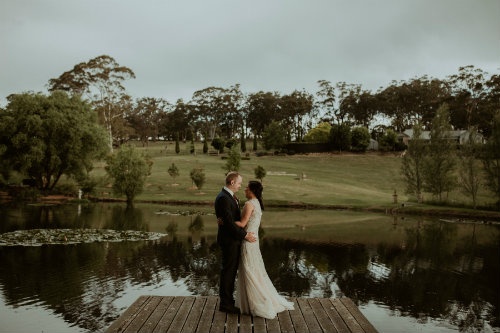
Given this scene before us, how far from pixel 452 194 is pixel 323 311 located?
152 feet

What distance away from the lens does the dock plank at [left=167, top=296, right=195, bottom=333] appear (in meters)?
7.83

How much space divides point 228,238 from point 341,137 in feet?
265

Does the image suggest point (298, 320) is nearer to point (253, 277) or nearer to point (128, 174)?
point (253, 277)

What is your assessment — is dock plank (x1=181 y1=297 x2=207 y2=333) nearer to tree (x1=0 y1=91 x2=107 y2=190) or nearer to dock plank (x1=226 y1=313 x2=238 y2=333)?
dock plank (x1=226 y1=313 x2=238 y2=333)

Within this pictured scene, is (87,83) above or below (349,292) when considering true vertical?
above

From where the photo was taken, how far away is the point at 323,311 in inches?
363

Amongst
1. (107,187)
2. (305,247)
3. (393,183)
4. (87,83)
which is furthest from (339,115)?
(305,247)

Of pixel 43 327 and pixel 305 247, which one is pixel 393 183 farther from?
pixel 43 327

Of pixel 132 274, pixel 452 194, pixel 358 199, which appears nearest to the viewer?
pixel 132 274

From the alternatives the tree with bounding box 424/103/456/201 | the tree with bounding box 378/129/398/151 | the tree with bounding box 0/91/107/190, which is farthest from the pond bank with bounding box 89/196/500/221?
the tree with bounding box 378/129/398/151

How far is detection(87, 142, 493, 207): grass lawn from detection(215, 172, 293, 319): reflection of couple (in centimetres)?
3587

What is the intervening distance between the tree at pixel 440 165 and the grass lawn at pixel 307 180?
6.52 feet

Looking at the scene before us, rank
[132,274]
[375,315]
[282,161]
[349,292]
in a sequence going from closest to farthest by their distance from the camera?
[375,315], [349,292], [132,274], [282,161]

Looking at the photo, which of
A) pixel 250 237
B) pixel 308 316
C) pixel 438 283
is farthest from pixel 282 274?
pixel 250 237
